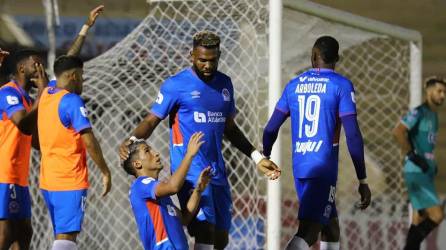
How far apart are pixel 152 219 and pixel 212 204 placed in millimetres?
802

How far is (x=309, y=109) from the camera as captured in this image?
733 centimetres

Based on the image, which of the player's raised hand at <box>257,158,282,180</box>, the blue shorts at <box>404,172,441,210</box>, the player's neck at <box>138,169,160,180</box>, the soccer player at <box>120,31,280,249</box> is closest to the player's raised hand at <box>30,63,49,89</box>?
the soccer player at <box>120,31,280,249</box>

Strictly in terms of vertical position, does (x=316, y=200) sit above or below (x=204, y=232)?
above

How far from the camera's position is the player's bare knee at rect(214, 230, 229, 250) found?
7391 millimetres

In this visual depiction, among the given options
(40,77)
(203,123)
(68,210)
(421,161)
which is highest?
(40,77)

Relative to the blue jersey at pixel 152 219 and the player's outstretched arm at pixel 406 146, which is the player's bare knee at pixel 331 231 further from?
the player's outstretched arm at pixel 406 146

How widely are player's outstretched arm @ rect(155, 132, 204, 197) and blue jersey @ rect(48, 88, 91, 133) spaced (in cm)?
130

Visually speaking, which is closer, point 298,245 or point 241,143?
point 298,245

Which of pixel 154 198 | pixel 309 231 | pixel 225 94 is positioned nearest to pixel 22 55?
pixel 225 94

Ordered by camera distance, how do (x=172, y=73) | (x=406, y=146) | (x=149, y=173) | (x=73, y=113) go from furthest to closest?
(x=406, y=146) → (x=172, y=73) → (x=73, y=113) → (x=149, y=173)

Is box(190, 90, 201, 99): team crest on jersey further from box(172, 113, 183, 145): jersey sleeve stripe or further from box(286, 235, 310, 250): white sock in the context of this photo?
box(286, 235, 310, 250): white sock

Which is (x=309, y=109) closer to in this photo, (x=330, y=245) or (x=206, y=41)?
(x=206, y=41)

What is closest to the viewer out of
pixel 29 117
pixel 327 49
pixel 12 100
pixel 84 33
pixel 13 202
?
pixel 327 49

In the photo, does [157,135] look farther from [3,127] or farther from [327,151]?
[327,151]
